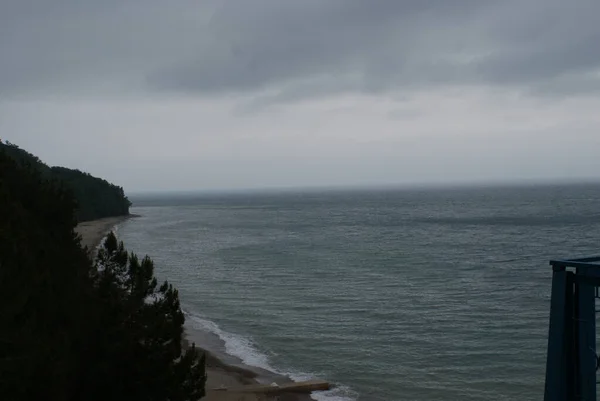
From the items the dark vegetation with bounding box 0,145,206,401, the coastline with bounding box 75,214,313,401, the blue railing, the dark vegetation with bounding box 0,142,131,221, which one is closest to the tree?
the dark vegetation with bounding box 0,145,206,401

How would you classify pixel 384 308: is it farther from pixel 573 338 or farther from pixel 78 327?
pixel 573 338

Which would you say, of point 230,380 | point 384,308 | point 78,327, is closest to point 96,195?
point 384,308

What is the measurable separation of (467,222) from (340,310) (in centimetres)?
7094

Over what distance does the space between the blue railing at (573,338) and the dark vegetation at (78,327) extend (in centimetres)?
793

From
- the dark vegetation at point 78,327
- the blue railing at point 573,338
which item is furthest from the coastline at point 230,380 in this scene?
the blue railing at point 573,338

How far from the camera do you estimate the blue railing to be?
6375mm

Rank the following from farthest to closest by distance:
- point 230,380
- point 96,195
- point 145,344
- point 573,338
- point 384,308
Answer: point 96,195
point 384,308
point 230,380
point 145,344
point 573,338

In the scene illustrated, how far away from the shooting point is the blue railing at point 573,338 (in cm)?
638

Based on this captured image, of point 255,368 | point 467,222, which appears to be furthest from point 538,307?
point 467,222

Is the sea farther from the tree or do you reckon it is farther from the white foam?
the tree

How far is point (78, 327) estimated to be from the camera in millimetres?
13398

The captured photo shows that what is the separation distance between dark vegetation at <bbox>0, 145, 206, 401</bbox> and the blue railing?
7926 millimetres

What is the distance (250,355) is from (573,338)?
71.4ft

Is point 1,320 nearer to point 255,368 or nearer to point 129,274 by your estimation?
point 129,274
